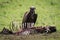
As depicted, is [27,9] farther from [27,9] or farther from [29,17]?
[29,17]

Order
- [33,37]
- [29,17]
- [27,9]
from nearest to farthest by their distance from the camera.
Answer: [33,37] → [29,17] → [27,9]

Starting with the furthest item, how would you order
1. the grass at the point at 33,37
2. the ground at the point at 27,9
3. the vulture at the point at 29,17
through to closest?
the ground at the point at 27,9 → the vulture at the point at 29,17 → the grass at the point at 33,37

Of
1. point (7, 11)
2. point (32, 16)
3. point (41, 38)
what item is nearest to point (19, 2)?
point (7, 11)

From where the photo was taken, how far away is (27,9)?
1888cm

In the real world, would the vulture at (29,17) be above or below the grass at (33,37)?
above

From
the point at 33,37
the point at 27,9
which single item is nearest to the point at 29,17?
the point at 33,37

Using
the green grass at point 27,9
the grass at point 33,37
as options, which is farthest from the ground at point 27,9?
the grass at point 33,37

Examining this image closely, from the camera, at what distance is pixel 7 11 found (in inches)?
720

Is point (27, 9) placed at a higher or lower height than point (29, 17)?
lower

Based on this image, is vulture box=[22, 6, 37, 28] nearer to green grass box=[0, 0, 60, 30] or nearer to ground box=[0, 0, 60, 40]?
ground box=[0, 0, 60, 40]

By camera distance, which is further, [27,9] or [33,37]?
[27,9]

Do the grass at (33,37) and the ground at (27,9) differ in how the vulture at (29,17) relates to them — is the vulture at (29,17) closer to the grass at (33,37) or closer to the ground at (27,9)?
the grass at (33,37)

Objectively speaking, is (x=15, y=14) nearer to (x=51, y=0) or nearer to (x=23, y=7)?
(x=23, y=7)

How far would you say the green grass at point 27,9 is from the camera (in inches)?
659
